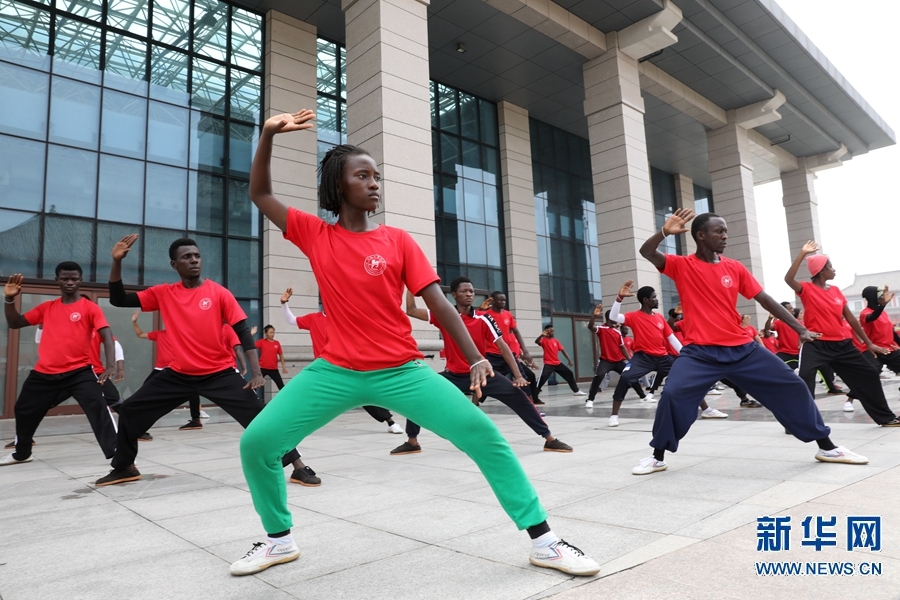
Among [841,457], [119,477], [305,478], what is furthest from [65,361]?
[841,457]

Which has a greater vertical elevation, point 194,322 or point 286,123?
point 286,123

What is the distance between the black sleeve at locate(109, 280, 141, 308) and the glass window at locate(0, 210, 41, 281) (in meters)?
9.54

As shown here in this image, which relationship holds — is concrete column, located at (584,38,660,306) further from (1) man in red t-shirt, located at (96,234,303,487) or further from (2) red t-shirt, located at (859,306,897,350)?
(1) man in red t-shirt, located at (96,234,303,487)

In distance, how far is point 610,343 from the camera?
12.2 m

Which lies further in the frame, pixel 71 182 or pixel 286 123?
pixel 71 182

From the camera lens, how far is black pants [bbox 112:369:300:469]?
16.5 ft

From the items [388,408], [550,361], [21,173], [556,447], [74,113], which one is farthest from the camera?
[550,361]

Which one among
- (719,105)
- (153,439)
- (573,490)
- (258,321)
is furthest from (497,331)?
(719,105)

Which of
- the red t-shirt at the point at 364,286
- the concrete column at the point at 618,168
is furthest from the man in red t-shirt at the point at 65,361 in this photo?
the concrete column at the point at 618,168

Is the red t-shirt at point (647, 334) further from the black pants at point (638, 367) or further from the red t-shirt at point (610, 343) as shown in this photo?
the red t-shirt at point (610, 343)

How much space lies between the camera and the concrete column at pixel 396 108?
38.0ft

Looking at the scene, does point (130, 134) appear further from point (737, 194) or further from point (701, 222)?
point (737, 194)

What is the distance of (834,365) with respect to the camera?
647 centimetres

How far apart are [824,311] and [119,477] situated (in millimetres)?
7320
